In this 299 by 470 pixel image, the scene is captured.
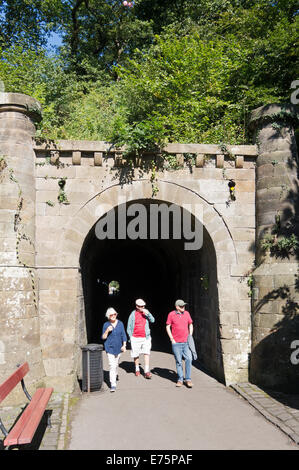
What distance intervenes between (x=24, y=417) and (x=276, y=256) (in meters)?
5.67

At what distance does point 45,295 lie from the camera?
26.1ft

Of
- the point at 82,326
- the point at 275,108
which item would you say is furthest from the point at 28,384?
the point at 275,108

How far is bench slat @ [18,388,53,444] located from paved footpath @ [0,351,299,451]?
0.45 meters

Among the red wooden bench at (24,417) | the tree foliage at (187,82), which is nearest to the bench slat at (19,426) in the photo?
the red wooden bench at (24,417)

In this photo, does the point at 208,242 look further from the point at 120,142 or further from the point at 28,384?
the point at 28,384

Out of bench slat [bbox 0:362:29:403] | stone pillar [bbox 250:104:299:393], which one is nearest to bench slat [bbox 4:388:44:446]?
bench slat [bbox 0:362:29:403]

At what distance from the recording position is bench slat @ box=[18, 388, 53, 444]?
13.8ft

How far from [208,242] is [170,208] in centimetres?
118

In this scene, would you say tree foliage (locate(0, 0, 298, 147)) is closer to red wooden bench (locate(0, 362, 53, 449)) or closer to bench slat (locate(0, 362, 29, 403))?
bench slat (locate(0, 362, 29, 403))

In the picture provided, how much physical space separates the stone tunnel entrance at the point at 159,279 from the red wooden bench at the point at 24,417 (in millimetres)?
3596

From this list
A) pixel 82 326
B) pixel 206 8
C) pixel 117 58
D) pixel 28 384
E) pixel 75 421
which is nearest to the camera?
pixel 75 421

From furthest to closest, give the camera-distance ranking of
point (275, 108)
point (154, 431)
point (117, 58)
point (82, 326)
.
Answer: point (117, 58) < point (82, 326) < point (275, 108) < point (154, 431)

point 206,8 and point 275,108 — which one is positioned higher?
point 206,8

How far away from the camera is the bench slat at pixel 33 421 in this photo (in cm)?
420
